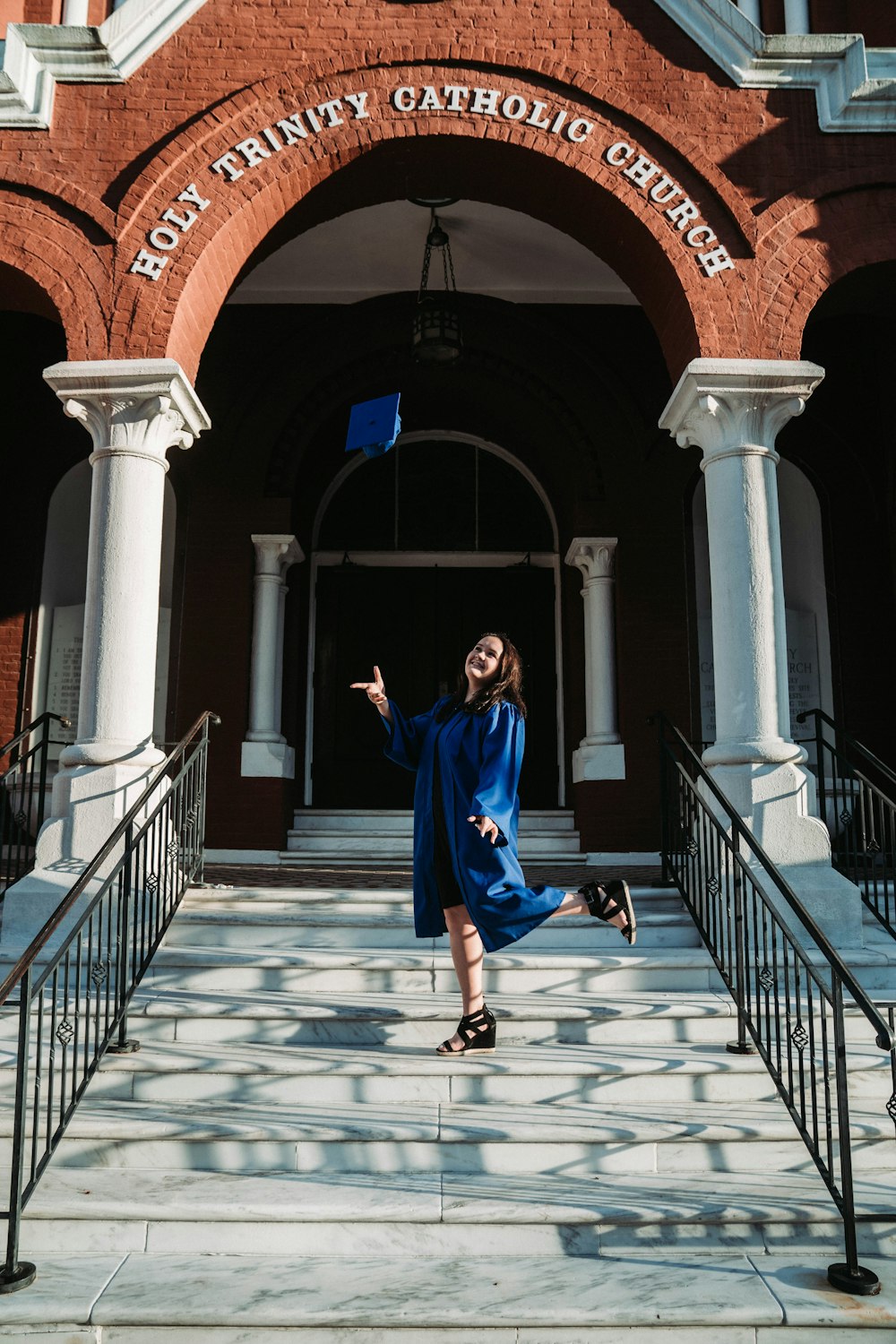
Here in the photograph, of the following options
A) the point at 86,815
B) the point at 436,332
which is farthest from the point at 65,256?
the point at 86,815

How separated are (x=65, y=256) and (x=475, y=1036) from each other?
5.75 meters

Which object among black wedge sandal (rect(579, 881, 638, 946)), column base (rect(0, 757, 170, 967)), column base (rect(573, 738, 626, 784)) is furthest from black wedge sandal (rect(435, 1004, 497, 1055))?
column base (rect(573, 738, 626, 784))

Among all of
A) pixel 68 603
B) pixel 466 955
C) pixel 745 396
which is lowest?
pixel 466 955

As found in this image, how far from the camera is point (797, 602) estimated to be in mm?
11070

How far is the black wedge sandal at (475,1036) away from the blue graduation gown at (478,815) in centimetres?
33

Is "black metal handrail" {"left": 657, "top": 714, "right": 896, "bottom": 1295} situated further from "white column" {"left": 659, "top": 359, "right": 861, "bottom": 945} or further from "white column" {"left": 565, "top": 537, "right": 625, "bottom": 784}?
"white column" {"left": 565, "top": 537, "right": 625, "bottom": 784}

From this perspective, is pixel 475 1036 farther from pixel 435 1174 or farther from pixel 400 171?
pixel 400 171

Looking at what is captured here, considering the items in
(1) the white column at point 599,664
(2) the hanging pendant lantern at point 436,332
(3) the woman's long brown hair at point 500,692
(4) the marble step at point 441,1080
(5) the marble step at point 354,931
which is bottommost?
(4) the marble step at point 441,1080

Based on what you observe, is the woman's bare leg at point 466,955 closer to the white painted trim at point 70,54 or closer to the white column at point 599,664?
the white column at point 599,664

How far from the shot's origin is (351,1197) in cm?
413

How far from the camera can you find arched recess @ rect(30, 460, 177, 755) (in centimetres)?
1071

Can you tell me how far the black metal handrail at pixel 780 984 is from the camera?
155 inches

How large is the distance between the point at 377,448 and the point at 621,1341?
5666 mm

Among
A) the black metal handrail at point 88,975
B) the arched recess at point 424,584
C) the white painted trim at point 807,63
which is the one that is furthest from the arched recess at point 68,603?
the white painted trim at point 807,63
